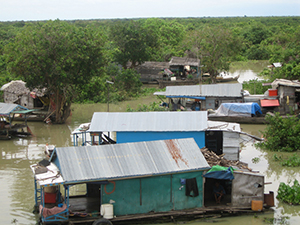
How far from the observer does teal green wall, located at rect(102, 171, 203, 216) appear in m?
10.1

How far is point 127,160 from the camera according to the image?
10422 mm

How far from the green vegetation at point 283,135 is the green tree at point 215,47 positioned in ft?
54.0

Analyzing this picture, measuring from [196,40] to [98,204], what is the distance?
85.8ft

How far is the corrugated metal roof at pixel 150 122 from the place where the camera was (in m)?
14.4

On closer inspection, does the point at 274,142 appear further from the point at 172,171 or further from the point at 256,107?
the point at 172,171

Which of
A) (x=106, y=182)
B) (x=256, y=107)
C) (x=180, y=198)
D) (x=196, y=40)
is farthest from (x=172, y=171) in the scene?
(x=196, y=40)

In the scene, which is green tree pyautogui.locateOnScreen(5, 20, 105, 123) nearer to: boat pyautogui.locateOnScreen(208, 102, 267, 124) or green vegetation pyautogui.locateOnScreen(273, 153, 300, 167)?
boat pyautogui.locateOnScreen(208, 102, 267, 124)

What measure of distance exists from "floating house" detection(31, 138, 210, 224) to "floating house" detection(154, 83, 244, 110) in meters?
13.5

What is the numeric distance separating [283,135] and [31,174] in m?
11.2

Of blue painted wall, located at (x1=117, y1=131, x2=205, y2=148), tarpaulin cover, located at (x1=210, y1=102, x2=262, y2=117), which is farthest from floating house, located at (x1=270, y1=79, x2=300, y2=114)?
blue painted wall, located at (x1=117, y1=131, x2=205, y2=148)

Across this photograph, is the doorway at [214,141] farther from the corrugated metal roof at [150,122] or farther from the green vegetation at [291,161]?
the green vegetation at [291,161]

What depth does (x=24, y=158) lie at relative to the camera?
1669cm

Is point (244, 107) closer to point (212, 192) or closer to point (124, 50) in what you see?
point (212, 192)

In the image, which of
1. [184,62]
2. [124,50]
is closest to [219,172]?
[184,62]
